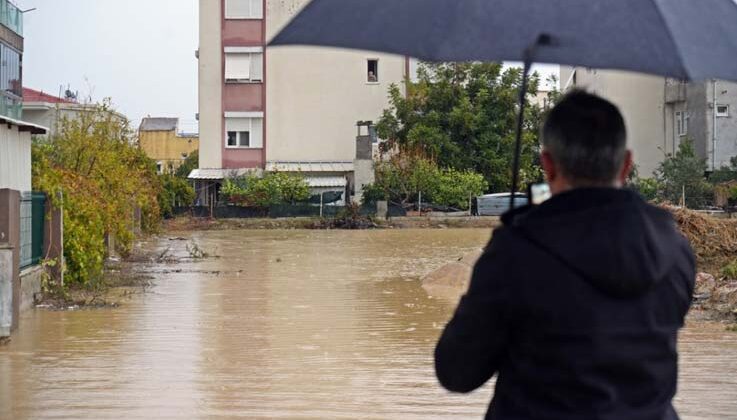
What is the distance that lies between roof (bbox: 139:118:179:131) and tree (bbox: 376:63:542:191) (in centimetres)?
3708

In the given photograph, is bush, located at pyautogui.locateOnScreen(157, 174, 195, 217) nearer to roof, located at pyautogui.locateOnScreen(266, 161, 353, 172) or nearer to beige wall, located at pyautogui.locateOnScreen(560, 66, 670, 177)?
roof, located at pyautogui.locateOnScreen(266, 161, 353, 172)

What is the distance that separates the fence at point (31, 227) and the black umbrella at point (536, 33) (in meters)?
12.2

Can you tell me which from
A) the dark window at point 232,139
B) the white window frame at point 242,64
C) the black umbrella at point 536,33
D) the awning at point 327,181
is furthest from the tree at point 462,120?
the black umbrella at point 536,33

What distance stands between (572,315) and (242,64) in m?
49.3

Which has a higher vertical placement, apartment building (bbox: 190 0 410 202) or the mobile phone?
apartment building (bbox: 190 0 410 202)

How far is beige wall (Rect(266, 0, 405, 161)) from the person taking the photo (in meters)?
51.9

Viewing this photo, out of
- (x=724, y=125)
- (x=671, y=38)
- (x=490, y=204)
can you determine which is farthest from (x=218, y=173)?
(x=671, y=38)

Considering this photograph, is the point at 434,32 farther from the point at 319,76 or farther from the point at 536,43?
the point at 319,76

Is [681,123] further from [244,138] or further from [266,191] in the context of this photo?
[244,138]

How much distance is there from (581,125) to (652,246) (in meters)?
0.37

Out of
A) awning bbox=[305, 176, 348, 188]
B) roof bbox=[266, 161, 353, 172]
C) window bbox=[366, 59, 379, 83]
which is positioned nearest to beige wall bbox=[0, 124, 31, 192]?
awning bbox=[305, 176, 348, 188]

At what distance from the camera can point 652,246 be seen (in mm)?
3205

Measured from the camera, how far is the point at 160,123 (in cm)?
8925

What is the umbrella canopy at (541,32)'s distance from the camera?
381 centimetres
